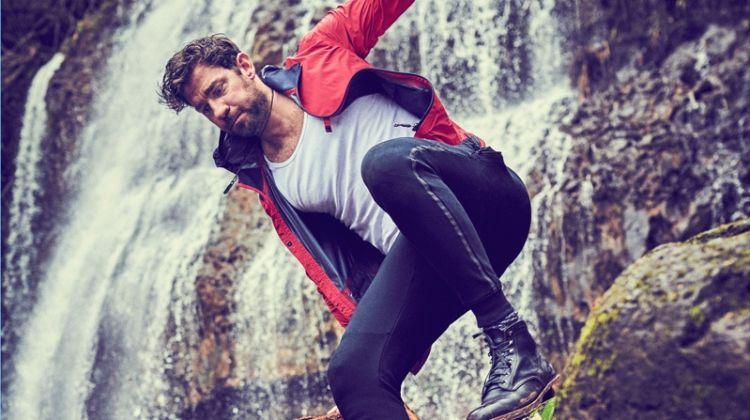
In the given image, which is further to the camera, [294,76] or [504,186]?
[294,76]

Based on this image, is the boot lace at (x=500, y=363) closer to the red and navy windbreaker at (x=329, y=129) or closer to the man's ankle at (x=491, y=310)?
the man's ankle at (x=491, y=310)

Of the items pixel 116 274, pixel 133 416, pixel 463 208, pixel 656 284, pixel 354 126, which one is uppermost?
pixel 354 126

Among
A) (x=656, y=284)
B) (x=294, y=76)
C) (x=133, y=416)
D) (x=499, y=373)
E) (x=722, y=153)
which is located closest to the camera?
(x=656, y=284)

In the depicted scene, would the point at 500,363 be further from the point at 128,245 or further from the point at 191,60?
the point at 128,245

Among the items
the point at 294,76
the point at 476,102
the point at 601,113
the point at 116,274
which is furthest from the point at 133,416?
the point at 294,76

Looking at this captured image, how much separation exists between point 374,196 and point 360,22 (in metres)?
0.58

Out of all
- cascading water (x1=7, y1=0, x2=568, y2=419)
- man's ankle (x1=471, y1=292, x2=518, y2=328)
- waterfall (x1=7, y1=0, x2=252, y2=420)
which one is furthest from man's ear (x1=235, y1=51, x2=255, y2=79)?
waterfall (x1=7, y1=0, x2=252, y2=420)

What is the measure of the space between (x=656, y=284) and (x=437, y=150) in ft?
1.94

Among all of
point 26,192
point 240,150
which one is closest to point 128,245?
point 26,192

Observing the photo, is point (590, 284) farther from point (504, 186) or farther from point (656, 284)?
point (656, 284)

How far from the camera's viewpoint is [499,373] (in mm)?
2221

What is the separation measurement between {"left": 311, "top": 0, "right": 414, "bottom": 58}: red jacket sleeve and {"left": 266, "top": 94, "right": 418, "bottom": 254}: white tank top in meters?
0.19

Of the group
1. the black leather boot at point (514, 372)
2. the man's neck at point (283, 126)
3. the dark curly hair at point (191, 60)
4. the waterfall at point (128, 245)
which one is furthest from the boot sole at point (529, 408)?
the waterfall at point (128, 245)

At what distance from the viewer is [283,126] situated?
2.50m
